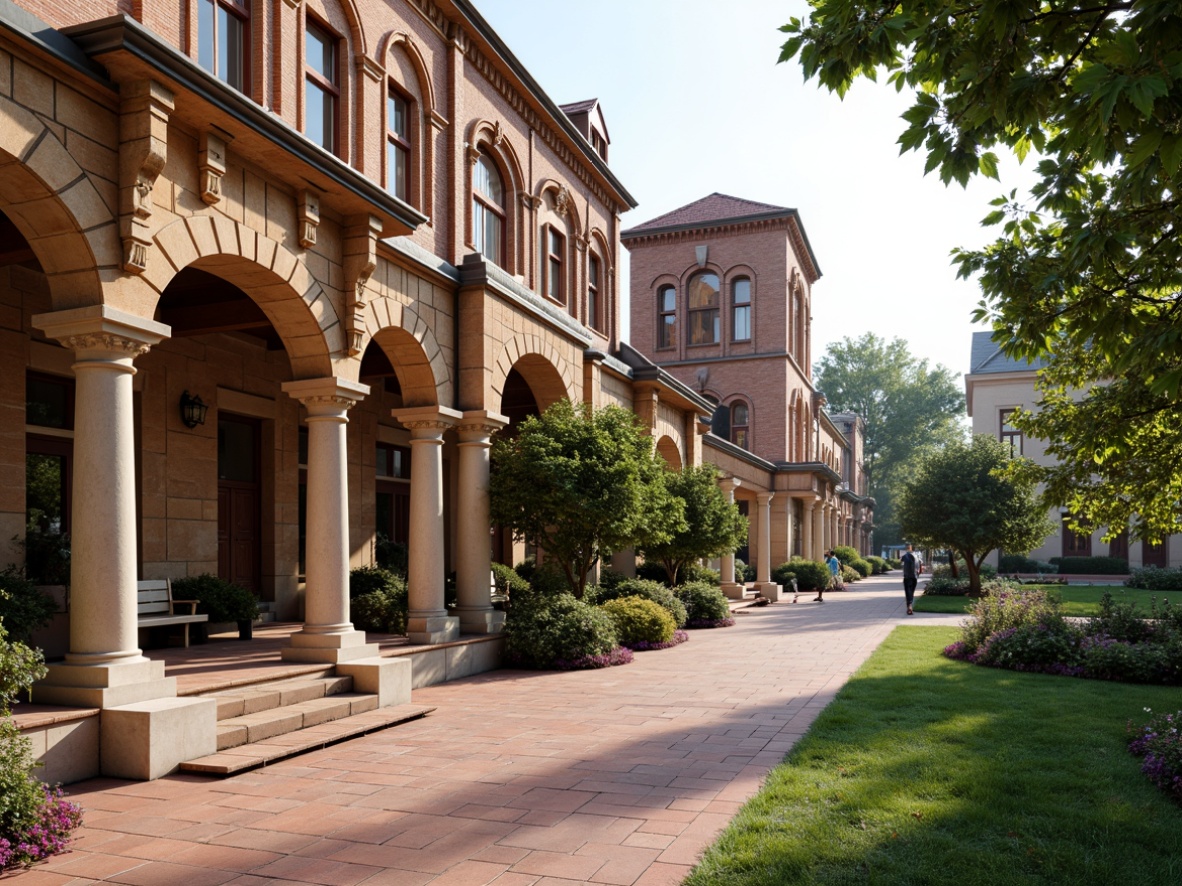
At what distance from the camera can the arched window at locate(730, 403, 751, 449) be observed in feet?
124

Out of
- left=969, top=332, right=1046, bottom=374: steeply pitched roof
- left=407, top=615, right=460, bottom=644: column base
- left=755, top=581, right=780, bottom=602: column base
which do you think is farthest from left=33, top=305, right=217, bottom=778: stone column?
left=969, top=332, right=1046, bottom=374: steeply pitched roof

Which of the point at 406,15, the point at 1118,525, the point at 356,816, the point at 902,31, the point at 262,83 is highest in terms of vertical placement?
the point at 406,15

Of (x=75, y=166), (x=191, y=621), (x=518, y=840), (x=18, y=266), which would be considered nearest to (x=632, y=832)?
(x=518, y=840)

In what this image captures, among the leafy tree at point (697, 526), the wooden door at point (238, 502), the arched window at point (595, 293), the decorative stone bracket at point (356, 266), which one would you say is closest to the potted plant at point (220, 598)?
the wooden door at point (238, 502)

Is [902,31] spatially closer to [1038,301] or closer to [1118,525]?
[1038,301]

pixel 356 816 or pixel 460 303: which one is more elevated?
pixel 460 303

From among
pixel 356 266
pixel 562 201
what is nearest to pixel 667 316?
pixel 562 201

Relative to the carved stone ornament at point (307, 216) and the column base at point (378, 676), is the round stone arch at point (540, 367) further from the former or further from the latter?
the column base at point (378, 676)

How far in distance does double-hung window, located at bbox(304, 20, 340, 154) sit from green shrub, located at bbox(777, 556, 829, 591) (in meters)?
26.2

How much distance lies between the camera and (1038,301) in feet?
23.4

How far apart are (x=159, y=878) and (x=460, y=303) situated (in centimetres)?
955

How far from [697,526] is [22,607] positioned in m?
13.3

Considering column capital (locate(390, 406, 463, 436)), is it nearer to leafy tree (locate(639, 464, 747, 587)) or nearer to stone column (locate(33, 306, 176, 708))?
stone column (locate(33, 306, 176, 708))

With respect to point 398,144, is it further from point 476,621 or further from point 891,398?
point 891,398
